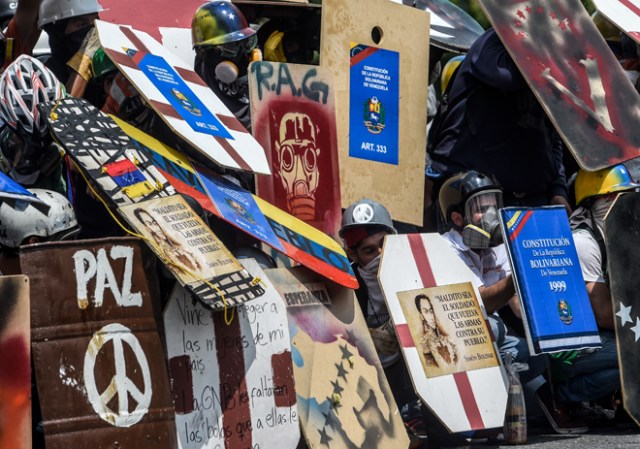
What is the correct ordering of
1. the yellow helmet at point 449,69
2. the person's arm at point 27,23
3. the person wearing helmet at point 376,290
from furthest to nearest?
the yellow helmet at point 449,69
the person's arm at point 27,23
the person wearing helmet at point 376,290

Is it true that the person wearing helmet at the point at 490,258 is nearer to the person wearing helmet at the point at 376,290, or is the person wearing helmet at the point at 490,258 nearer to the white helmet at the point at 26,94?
the person wearing helmet at the point at 376,290

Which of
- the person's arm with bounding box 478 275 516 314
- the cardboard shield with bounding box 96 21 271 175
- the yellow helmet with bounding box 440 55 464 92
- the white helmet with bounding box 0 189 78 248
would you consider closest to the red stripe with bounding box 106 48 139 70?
the cardboard shield with bounding box 96 21 271 175

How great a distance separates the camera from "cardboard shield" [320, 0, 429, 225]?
25.8 ft

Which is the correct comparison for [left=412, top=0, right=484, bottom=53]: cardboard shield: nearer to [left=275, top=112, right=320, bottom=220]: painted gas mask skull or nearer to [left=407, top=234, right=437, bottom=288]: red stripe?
[left=275, top=112, right=320, bottom=220]: painted gas mask skull

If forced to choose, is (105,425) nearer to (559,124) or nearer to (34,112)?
(34,112)

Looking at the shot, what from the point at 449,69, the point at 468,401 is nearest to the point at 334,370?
the point at 468,401

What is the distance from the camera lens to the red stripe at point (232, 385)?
19.5ft

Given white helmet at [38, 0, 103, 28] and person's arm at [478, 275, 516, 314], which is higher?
white helmet at [38, 0, 103, 28]

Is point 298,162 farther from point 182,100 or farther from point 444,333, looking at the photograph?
point 444,333

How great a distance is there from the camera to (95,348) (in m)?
5.54

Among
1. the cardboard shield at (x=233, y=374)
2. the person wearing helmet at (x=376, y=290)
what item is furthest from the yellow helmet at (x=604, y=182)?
the cardboard shield at (x=233, y=374)

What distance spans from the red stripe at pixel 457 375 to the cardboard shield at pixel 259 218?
376 millimetres

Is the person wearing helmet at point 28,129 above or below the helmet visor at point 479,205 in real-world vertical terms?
above

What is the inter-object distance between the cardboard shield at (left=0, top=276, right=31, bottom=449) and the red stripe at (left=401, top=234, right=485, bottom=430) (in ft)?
7.20
